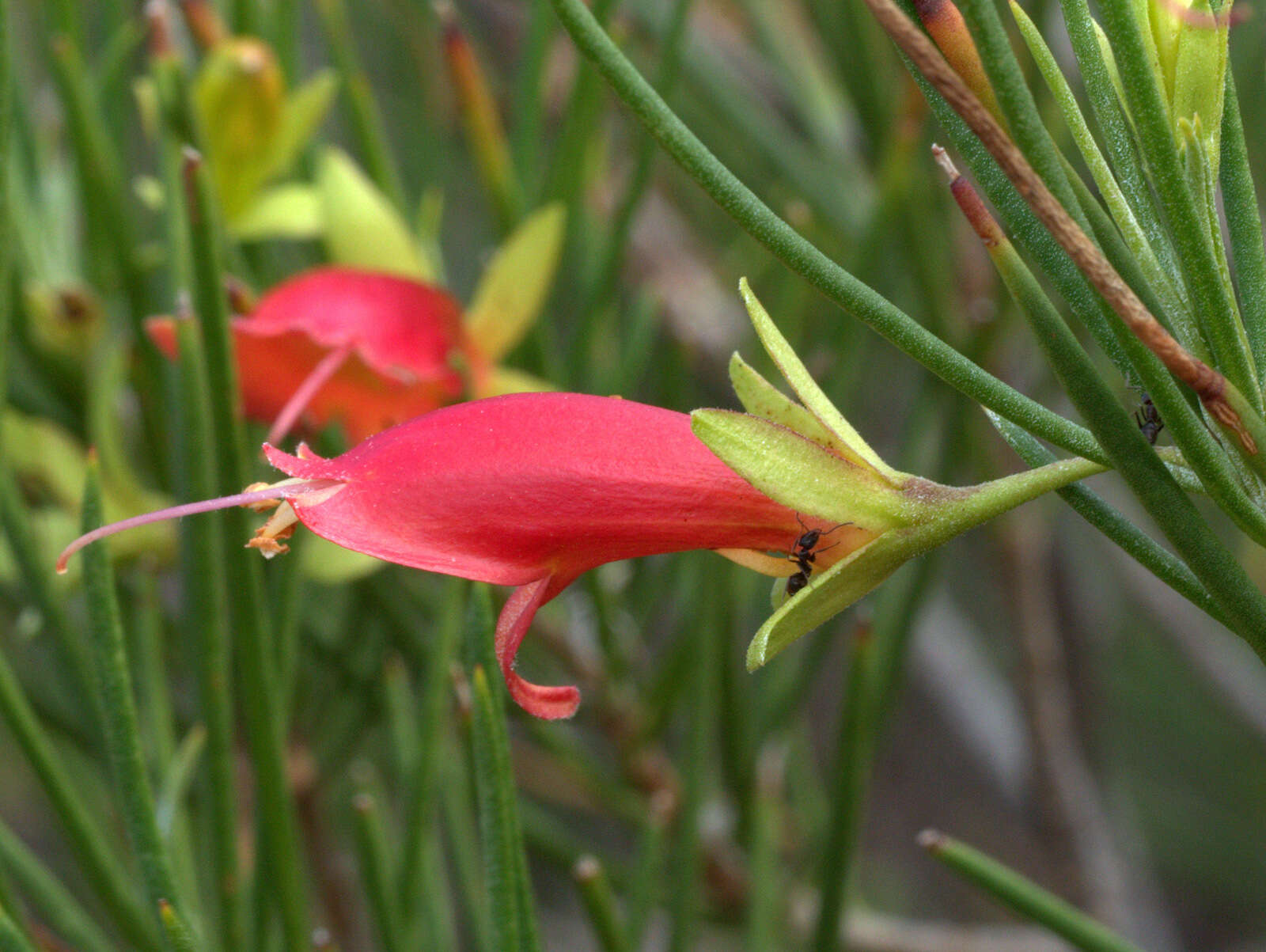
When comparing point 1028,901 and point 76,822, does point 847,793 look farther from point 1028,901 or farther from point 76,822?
point 76,822

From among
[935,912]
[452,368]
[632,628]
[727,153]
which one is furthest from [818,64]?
[935,912]

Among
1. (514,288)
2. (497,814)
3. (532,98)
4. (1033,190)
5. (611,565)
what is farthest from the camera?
(611,565)

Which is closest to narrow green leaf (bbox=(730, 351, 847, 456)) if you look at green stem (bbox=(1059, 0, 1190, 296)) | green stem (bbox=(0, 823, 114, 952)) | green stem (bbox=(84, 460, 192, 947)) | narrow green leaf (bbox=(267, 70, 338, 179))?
green stem (bbox=(1059, 0, 1190, 296))

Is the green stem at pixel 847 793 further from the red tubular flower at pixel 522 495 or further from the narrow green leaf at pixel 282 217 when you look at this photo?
the narrow green leaf at pixel 282 217

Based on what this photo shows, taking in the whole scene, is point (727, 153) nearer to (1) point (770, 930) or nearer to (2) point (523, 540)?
(1) point (770, 930)

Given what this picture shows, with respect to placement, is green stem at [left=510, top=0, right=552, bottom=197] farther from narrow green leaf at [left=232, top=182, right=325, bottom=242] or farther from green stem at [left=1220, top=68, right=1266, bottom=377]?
green stem at [left=1220, top=68, right=1266, bottom=377]

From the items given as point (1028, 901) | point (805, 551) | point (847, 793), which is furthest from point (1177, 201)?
point (847, 793)

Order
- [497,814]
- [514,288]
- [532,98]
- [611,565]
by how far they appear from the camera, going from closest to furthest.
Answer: [497,814]
[514,288]
[532,98]
[611,565]
